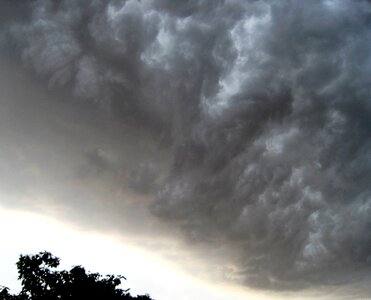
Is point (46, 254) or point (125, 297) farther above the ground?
point (46, 254)

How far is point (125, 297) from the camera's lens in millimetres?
53062

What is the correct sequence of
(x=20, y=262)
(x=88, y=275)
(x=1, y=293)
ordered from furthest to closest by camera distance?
(x=88, y=275), (x=20, y=262), (x=1, y=293)

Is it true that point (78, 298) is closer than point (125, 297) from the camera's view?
Yes

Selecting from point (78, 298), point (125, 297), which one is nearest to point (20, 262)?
point (78, 298)

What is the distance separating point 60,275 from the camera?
47.4m

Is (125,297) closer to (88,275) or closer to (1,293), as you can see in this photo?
(88,275)

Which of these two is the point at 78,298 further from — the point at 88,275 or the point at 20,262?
the point at 20,262

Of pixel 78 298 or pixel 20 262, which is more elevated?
pixel 20 262

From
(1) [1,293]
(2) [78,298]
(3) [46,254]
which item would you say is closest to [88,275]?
(2) [78,298]

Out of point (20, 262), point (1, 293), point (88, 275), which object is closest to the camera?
point (1, 293)

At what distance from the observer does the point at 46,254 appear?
151 feet

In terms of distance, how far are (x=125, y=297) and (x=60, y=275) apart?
451 inches

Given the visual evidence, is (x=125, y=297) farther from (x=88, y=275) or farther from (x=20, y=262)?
(x=20, y=262)

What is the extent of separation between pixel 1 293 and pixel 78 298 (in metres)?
9.69
